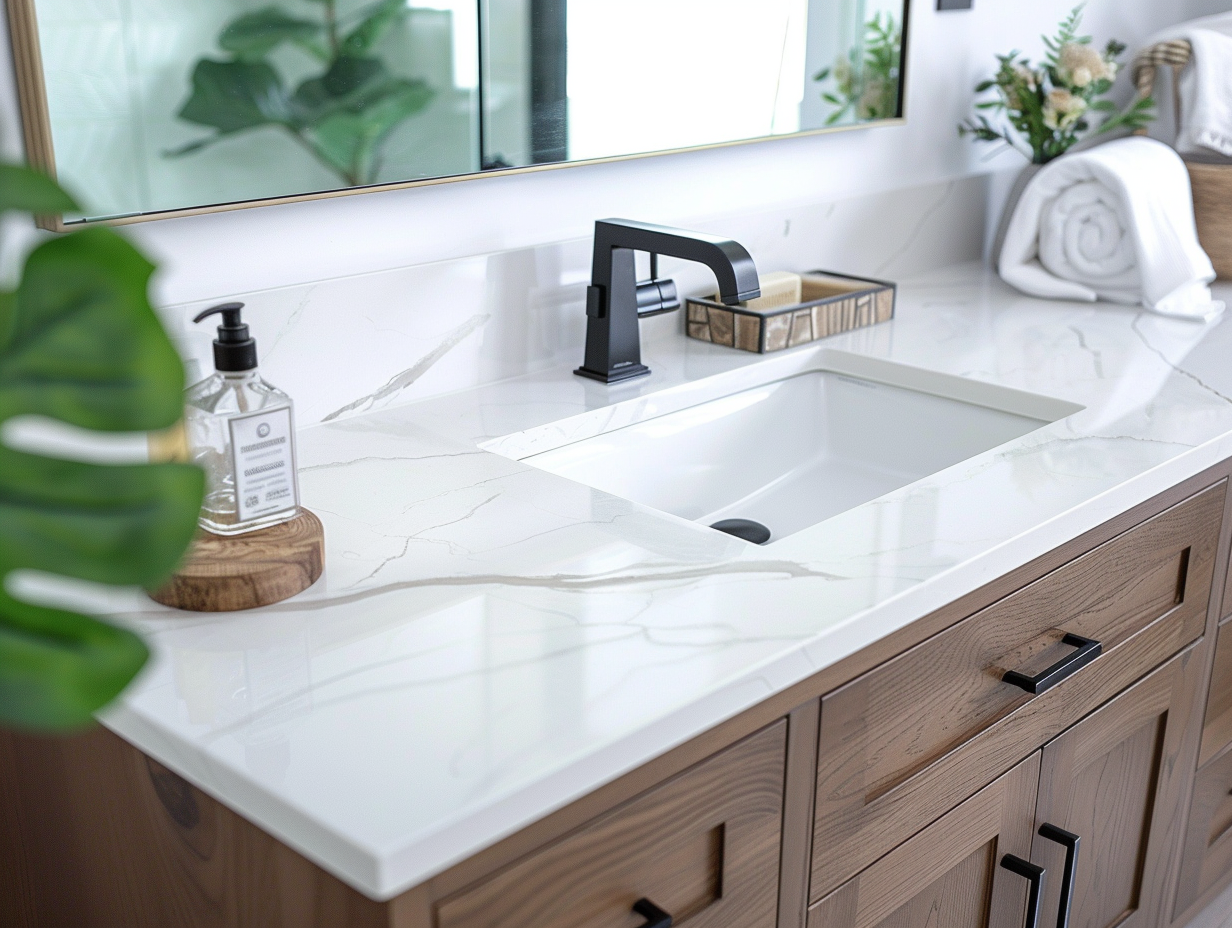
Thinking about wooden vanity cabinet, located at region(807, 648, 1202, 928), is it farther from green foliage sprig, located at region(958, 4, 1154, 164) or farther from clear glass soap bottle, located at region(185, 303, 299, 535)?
green foliage sprig, located at region(958, 4, 1154, 164)

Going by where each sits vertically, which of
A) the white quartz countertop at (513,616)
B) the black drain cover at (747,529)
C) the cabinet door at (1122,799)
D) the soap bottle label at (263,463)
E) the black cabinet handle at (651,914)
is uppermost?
the soap bottle label at (263,463)

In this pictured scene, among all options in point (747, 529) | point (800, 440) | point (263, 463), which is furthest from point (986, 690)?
point (263, 463)

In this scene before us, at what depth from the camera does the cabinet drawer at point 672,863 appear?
712 millimetres

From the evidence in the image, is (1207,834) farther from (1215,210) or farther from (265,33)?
(265,33)

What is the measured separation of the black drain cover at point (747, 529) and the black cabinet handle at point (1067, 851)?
396mm

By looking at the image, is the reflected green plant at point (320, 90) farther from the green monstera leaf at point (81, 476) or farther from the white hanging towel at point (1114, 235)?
the white hanging towel at point (1114, 235)

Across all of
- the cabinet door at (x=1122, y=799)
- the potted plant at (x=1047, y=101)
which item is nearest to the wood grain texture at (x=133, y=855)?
the cabinet door at (x=1122, y=799)

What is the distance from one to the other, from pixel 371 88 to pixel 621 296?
13.7 inches

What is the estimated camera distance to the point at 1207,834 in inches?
63.9

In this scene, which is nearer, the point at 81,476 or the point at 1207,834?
the point at 81,476

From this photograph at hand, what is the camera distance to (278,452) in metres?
0.90

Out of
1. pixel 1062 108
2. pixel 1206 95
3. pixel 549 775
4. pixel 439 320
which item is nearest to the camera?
pixel 549 775

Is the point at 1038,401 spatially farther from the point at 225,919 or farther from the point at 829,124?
the point at 225,919

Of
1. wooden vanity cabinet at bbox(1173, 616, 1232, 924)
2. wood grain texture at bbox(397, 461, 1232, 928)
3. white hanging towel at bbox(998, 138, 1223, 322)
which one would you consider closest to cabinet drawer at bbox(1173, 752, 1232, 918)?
wooden vanity cabinet at bbox(1173, 616, 1232, 924)
